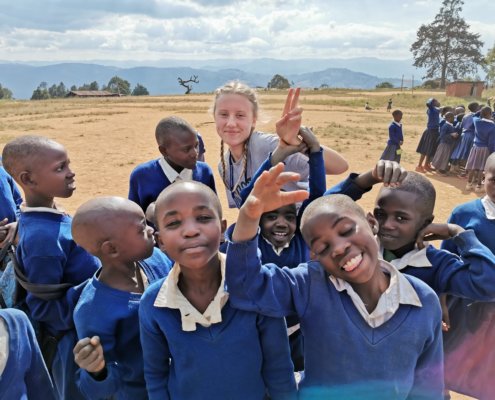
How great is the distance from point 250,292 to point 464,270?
94 cm

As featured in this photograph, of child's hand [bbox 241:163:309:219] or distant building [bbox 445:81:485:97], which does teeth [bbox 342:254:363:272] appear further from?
distant building [bbox 445:81:485:97]

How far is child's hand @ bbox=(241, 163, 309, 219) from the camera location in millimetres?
1330

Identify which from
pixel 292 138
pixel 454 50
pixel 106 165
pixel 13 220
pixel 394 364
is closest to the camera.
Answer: pixel 394 364

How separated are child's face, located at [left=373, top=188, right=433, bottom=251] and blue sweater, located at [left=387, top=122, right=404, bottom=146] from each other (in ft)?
25.2

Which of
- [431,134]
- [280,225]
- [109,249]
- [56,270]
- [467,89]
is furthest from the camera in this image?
[467,89]

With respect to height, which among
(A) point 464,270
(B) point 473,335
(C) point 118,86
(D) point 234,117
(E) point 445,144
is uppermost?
(D) point 234,117

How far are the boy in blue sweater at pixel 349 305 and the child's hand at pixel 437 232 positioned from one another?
0.37 meters

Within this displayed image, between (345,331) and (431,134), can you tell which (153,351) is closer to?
(345,331)

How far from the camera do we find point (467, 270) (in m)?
1.73

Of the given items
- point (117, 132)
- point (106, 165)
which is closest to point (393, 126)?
point (106, 165)

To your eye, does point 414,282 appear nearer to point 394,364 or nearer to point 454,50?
point 394,364

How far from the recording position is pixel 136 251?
5.82 ft

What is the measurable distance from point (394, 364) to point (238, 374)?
1.83ft

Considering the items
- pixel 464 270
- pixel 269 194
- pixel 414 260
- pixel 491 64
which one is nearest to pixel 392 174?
pixel 414 260
